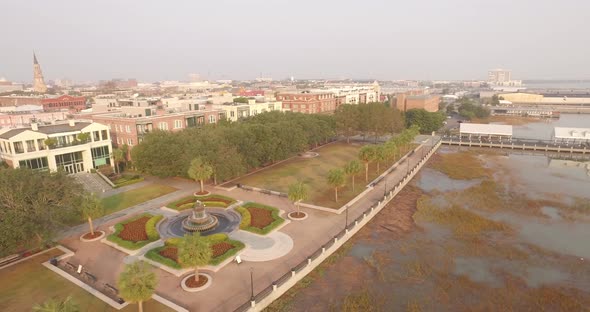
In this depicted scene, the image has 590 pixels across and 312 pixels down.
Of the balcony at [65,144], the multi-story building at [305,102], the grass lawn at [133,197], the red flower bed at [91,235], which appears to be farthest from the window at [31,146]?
the multi-story building at [305,102]

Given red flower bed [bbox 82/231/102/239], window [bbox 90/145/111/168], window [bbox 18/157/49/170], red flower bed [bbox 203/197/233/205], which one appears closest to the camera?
red flower bed [bbox 82/231/102/239]

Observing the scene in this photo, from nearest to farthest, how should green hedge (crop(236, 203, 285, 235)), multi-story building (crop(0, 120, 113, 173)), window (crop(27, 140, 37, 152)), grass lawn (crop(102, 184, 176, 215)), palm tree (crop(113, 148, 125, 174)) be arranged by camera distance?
1. green hedge (crop(236, 203, 285, 235))
2. grass lawn (crop(102, 184, 176, 215))
3. multi-story building (crop(0, 120, 113, 173))
4. window (crop(27, 140, 37, 152))
5. palm tree (crop(113, 148, 125, 174))

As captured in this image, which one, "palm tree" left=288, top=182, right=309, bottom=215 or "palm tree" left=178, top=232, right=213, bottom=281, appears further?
"palm tree" left=288, top=182, right=309, bottom=215

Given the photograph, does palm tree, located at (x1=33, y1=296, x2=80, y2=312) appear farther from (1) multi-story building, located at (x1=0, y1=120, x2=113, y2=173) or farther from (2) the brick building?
(2) the brick building

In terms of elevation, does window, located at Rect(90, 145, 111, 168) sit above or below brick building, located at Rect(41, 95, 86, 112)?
below

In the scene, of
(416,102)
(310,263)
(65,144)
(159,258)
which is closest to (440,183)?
(310,263)

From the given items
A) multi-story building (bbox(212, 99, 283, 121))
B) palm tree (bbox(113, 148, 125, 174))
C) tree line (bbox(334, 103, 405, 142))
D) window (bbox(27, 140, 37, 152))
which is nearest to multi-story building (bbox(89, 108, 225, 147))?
palm tree (bbox(113, 148, 125, 174))

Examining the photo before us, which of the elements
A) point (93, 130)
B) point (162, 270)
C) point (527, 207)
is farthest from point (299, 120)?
point (162, 270)

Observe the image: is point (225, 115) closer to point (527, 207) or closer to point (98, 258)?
point (98, 258)
